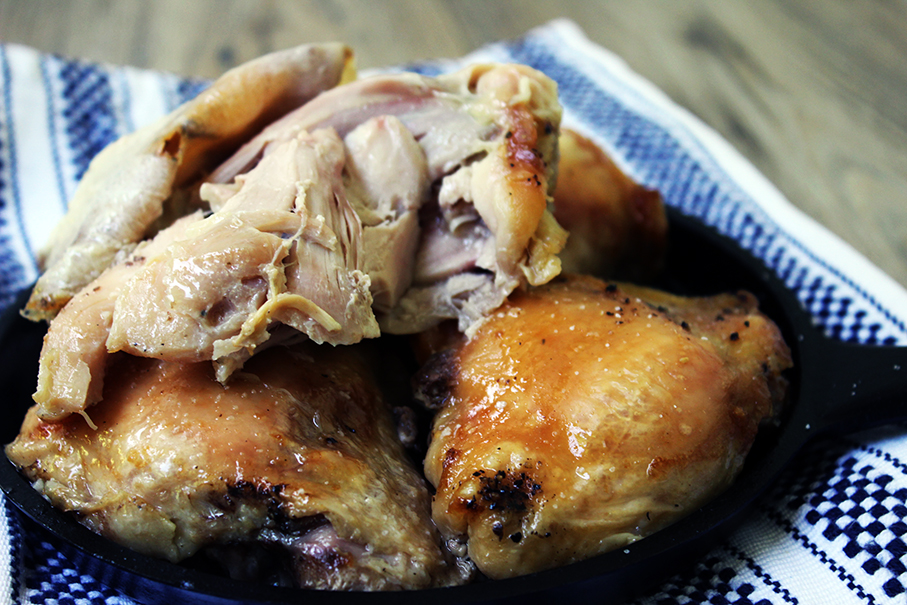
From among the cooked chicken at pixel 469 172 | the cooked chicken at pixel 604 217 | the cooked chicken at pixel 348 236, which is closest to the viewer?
the cooked chicken at pixel 348 236

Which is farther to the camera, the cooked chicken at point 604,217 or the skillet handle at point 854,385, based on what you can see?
the cooked chicken at point 604,217

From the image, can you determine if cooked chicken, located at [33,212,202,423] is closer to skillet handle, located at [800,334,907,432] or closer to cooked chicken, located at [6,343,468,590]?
cooked chicken, located at [6,343,468,590]

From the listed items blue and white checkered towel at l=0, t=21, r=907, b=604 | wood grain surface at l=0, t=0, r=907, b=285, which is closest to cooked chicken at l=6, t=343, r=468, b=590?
blue and white checkered towel at l=0, t=21, r=907, b=604

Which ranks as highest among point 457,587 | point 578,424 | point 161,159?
point 161,159

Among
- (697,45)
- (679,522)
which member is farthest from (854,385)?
(697,45)

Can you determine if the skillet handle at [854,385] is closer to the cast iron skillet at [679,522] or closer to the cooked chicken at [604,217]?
the cast iron skillet at [679,522]

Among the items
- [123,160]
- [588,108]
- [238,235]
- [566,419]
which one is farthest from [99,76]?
[566,419]

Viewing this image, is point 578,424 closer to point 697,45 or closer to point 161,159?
point 161,159

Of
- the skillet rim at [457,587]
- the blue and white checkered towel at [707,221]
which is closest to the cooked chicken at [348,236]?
the skillet rim at [457,587]
